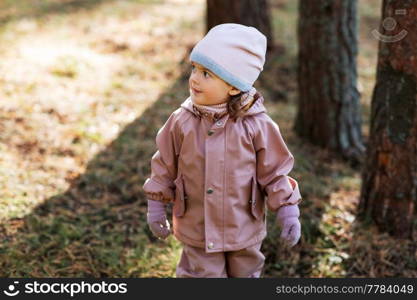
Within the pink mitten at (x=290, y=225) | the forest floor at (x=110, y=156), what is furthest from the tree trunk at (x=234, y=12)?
the pink mitten at (x=290, y=225)

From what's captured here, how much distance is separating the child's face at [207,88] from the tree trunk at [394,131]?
4.44 feet

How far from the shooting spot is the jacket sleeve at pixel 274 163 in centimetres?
260

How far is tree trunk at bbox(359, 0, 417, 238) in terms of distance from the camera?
3236 millimetres

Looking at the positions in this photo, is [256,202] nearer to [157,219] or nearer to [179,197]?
[179,197]

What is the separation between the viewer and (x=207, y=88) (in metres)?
2.47

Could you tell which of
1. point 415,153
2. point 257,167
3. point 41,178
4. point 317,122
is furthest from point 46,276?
point 317,122

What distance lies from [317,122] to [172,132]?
9.09 feet

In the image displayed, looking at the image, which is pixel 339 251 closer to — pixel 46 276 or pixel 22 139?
pixel 46 276

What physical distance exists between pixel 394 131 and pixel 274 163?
4.03ft

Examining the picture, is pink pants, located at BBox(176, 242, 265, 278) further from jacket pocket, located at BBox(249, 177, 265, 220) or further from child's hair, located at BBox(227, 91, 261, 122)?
child's hair, located at BBox(227, 91, 261, 122)

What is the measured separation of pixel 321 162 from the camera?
4898 millimetres

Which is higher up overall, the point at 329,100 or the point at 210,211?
the point at 210,211

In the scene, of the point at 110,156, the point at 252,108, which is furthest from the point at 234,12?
the point at 252,108

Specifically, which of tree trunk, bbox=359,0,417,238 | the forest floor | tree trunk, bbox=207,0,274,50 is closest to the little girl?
the forest floor
